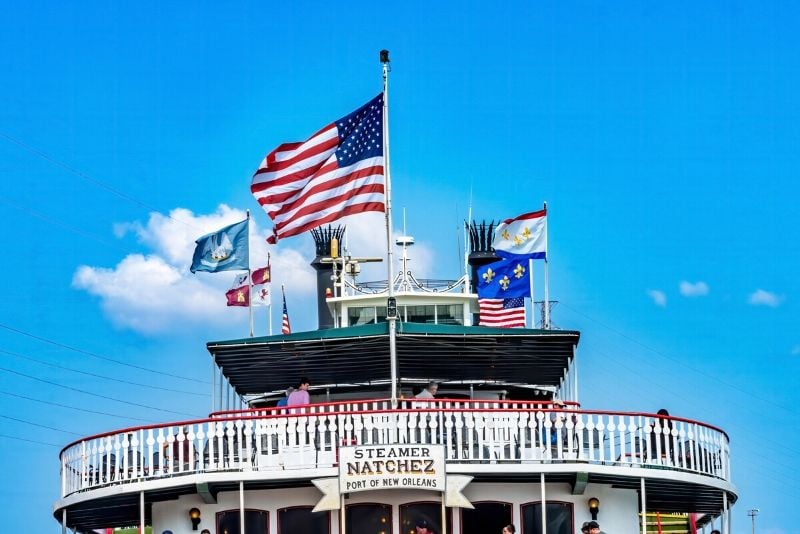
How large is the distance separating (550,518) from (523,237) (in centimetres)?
1018

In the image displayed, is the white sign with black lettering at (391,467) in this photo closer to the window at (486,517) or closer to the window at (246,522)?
the window at (486,517)

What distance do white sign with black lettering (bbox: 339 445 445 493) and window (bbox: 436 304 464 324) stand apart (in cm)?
1498

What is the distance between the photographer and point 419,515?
88.0ft

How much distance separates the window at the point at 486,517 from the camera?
27.1 metres

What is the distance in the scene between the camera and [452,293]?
40438 millimetres

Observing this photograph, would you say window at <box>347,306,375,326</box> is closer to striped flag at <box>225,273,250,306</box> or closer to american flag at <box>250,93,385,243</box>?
striped flag at <box>225,273,250,306</box>

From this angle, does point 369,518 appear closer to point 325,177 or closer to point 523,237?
point 325,177

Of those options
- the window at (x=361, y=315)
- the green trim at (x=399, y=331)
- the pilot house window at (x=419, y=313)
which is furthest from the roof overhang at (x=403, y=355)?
the window at (x=361, y=315)

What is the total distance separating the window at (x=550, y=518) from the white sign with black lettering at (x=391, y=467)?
2294 mm

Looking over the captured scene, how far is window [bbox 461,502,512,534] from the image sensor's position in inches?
1065

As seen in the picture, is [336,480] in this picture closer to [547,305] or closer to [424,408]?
[424,408]

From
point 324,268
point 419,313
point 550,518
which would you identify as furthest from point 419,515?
point 324,268

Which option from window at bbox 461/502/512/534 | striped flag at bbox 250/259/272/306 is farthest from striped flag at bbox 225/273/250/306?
window at bbox 461/502/512/534

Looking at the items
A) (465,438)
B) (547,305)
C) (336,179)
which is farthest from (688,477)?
(547,305)
